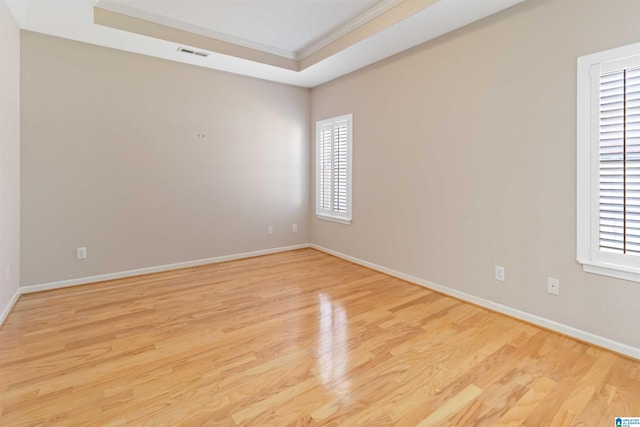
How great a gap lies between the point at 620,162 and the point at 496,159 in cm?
87

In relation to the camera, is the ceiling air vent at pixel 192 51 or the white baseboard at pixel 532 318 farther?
the ceiling air vent at pixel 192 51

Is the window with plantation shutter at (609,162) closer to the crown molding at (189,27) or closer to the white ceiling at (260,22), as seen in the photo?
the white ceiling at (260,22)

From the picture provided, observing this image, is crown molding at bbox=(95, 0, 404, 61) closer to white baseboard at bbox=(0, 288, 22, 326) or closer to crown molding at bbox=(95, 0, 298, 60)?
crown molding at bbox=(95, 0, 298, 60)

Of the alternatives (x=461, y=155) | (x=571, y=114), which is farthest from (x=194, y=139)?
(x=571, y=114)

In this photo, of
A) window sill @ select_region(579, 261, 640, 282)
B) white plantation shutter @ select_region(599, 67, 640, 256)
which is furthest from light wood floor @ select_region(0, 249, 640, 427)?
white plantation shutter @ select_region(599, 67, 640, 256)

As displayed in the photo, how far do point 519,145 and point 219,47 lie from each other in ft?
11.3

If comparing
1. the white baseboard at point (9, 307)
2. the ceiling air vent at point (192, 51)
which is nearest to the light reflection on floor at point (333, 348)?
the white baseboard at point (9, 307)

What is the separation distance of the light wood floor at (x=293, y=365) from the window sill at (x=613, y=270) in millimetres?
556

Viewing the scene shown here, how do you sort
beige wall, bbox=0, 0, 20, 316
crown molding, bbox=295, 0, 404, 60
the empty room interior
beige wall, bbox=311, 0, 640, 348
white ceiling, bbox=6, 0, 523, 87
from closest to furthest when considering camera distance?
the empty room interior < beige wall, bbox=311, 0, 640, 348 < beige wall, bbox=0, 0, 20, 316 < white ceiling, bbox=6, 0, 523, 87 < crown molding, bbox=295, 0, 404, 60

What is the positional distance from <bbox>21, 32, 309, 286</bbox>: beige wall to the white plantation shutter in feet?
13.0

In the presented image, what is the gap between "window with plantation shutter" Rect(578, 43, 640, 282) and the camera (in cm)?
215

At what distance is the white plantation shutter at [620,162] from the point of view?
2.14 meters

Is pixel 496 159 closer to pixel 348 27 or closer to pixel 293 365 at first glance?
pixel 348 27

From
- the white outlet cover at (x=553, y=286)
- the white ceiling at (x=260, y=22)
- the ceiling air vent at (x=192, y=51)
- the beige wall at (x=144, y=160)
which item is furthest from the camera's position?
the ceiling air vent at (x=192, y=51)
